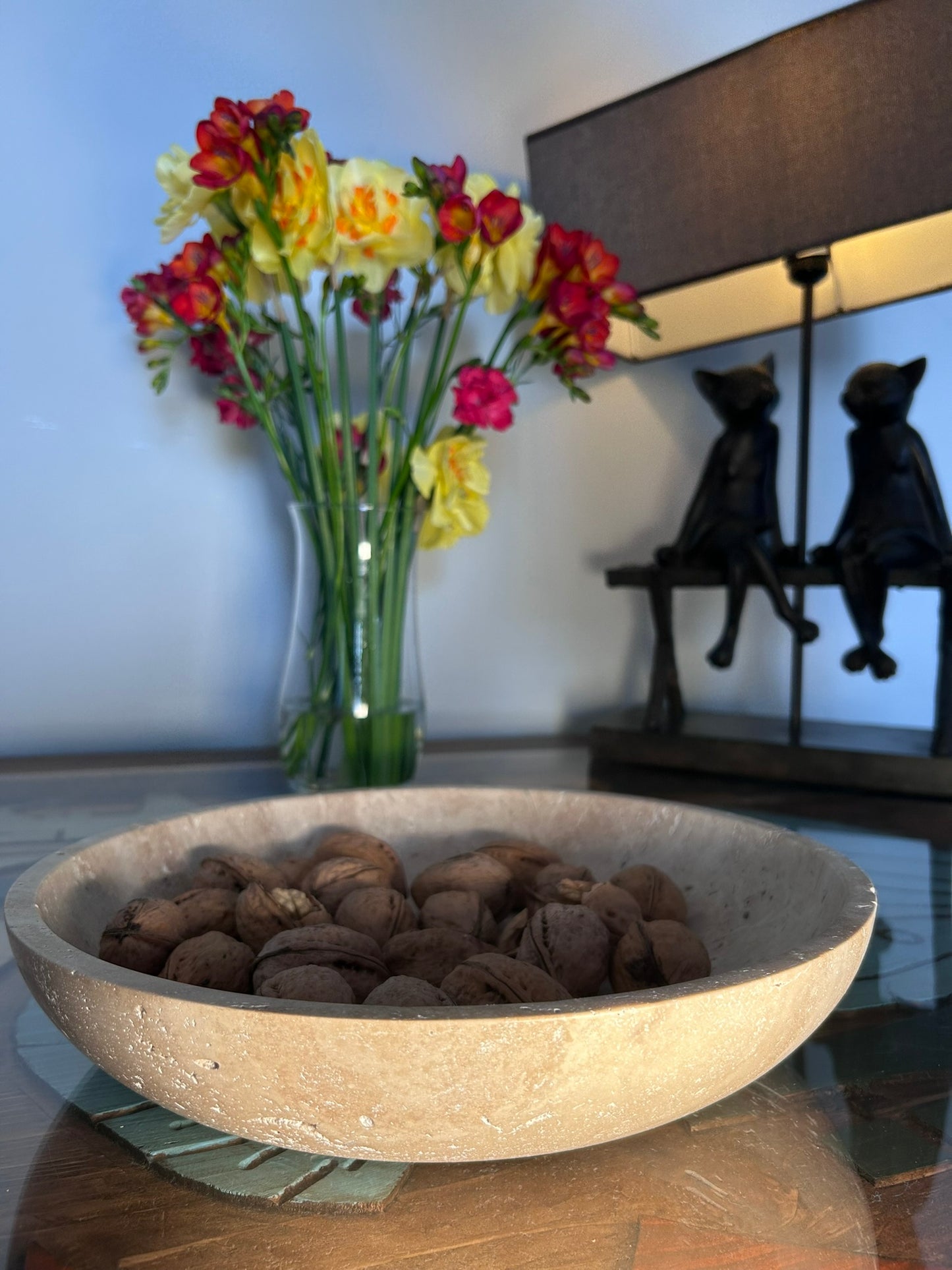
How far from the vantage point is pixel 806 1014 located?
28 cm

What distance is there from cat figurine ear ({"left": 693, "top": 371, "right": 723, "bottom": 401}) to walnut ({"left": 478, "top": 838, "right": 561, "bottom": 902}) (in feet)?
2.22

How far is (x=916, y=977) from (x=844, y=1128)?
0.52 feet

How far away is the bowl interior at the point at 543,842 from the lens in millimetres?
368

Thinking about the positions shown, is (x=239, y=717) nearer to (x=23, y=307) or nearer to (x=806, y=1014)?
(x=23, y=307)

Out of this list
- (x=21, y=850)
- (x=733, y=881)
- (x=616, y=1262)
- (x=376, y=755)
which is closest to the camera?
(x=616, y=1262)

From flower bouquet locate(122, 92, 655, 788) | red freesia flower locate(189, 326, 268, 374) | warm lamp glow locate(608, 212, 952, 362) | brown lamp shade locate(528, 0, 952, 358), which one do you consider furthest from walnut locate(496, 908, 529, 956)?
warm lamp glow locate(608, 212, 952, 362)

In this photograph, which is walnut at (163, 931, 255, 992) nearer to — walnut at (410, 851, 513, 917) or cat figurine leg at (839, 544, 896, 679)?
walnut at (410, 851, 513, 917)

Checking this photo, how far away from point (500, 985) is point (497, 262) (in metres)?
0.55

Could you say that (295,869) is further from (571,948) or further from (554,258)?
(554,258)

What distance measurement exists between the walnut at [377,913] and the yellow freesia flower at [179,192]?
0.46 metres

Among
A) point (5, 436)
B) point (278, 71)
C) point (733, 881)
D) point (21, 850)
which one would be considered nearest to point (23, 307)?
point (5, 436)

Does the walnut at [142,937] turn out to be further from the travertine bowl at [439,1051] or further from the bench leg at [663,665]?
the bench leg at [663,665]

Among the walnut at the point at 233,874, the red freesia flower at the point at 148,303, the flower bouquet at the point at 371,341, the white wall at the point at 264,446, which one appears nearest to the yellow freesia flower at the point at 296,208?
the flower bouquet at the point at 371,341

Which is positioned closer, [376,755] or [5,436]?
[376,755]
